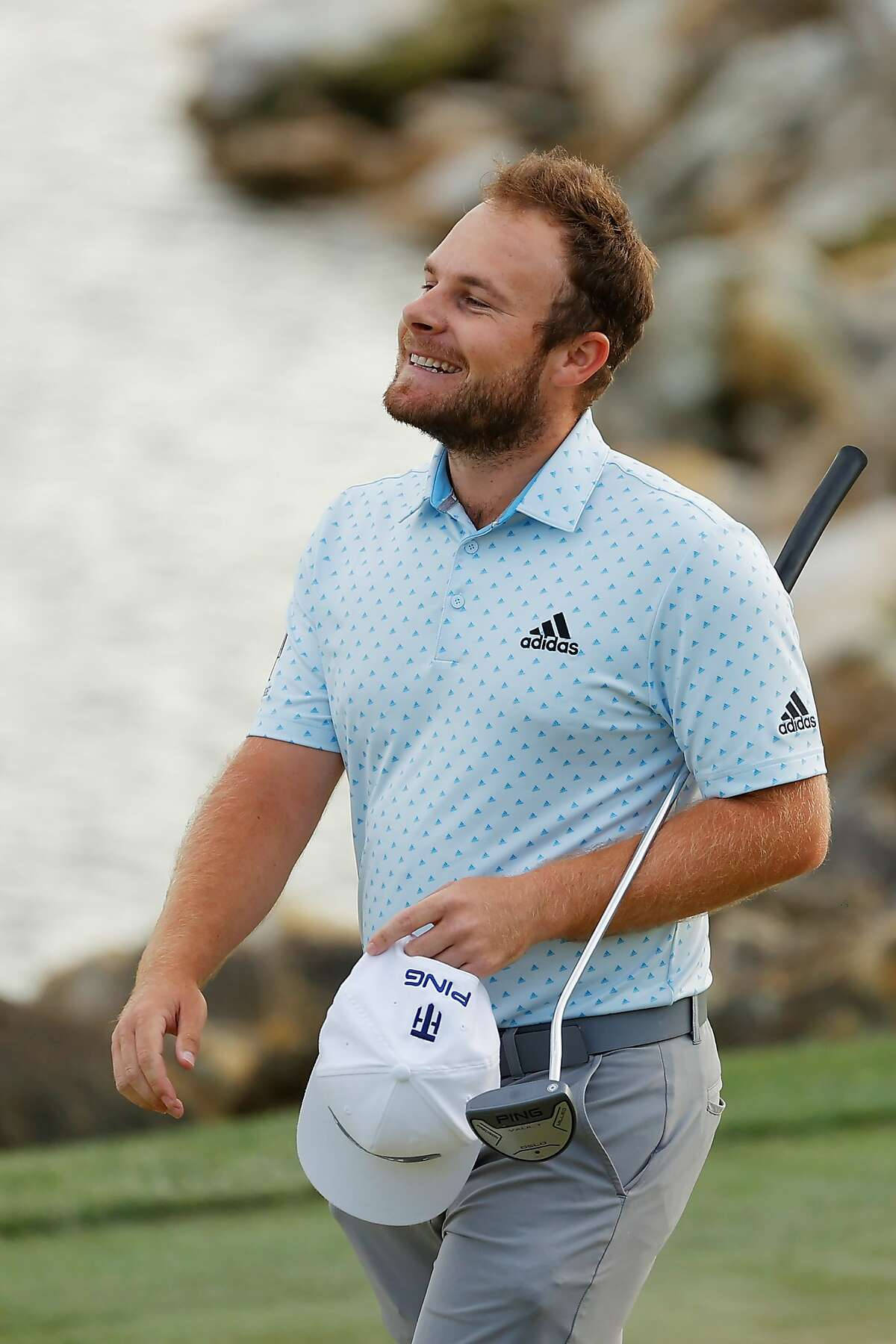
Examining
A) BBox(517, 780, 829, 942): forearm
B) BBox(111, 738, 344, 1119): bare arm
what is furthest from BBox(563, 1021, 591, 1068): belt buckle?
BBox(111, 738, 344, 1119): bare arm

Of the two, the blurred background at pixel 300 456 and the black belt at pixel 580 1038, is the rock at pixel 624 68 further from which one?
the black belt at pixel 580 1038

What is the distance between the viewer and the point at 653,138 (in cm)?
1831

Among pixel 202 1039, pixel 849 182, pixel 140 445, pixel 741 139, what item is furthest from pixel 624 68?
pixel 202 1039

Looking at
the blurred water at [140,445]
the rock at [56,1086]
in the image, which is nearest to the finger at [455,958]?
the rock at [56,1086]

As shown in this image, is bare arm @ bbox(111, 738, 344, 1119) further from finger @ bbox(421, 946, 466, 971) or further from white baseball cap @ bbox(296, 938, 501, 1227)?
finger @ bbox(421, 946, 466, 971)

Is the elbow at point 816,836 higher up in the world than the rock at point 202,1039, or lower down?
higher up

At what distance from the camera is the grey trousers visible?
2.21 meters

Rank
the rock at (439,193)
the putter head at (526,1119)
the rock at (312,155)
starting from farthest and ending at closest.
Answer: the rock at (312,155)
the rock at (439,193)
the putter head at (526,1119)

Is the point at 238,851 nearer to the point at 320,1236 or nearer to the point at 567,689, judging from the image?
the point at 567,689

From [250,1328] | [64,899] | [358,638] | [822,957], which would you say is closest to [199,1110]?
[822,957]

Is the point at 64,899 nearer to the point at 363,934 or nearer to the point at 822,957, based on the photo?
the point at 822,957

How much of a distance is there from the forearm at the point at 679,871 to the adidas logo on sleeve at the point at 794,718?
77 mm

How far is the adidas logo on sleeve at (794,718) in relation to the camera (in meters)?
2.22

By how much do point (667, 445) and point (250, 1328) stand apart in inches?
409
